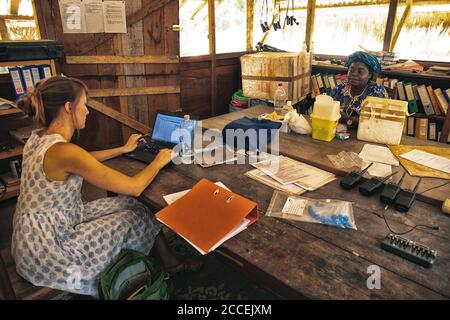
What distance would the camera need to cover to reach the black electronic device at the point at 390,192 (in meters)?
1.28

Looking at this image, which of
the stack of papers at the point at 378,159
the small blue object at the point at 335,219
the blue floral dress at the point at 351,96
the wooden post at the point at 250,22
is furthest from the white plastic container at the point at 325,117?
the wooden post at the point at 250,22

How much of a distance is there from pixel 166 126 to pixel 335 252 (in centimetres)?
120

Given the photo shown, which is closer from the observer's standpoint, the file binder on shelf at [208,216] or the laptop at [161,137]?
the file binder on shelf at [208,216]

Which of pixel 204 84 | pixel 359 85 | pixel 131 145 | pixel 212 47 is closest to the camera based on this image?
pixel 131 145

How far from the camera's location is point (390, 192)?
131 cm

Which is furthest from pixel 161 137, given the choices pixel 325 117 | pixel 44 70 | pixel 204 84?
pixel 204 84

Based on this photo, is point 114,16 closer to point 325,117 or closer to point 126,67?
point 126,67

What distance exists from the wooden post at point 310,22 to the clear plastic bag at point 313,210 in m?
3.35

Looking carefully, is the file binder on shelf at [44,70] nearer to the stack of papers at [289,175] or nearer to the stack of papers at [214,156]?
the stack of papers at [214,156]

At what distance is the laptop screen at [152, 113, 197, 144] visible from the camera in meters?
1.82

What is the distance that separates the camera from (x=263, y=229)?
1.14 metres

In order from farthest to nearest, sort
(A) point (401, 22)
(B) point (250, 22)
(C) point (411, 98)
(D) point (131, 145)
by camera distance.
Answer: (B) point (250, 22)
(A) point (401, 22)
(C) point (411, 98)
(D) point (131, 145)

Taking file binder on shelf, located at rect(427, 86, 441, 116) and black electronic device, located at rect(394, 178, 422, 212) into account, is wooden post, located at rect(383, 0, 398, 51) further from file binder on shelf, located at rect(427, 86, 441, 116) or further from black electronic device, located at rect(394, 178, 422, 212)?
black electronic device, located at rect(394, 178, 422, 212)

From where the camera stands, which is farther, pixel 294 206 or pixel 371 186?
pixel 371 186
